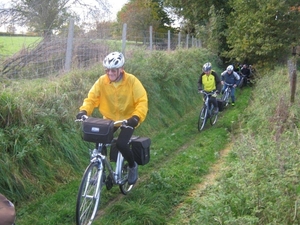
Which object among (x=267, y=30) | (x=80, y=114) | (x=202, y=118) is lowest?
(x=202, y=118)

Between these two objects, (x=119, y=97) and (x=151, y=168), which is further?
(x=151, y=168)

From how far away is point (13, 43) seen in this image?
27.0 ft

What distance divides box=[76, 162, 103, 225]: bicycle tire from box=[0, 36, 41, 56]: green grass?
420cm

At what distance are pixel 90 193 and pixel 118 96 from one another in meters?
1.44

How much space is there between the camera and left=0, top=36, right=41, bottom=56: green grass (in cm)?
796

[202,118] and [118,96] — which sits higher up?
[118,96]

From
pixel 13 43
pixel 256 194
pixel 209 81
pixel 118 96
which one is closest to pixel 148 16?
pixel 209 81

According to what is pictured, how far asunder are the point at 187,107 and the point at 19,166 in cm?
858

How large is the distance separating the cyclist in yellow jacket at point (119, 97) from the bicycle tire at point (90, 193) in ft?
1.70

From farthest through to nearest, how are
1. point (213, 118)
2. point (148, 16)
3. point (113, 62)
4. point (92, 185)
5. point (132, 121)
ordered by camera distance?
point (148, 16) < point (213, 118) < point (113, 62) < point (132, 121) < point (92, 185)

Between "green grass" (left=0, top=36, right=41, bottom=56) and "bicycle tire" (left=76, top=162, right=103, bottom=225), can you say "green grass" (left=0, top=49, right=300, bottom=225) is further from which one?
"green grass" (left=0, top=36, right=41, bottom=56)

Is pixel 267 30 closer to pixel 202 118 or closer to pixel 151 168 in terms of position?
pixel 202 118

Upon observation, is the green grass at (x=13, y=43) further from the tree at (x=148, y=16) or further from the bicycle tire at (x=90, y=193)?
the tree at (x=148, y=16)

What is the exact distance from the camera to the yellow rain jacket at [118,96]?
17.9 ft
